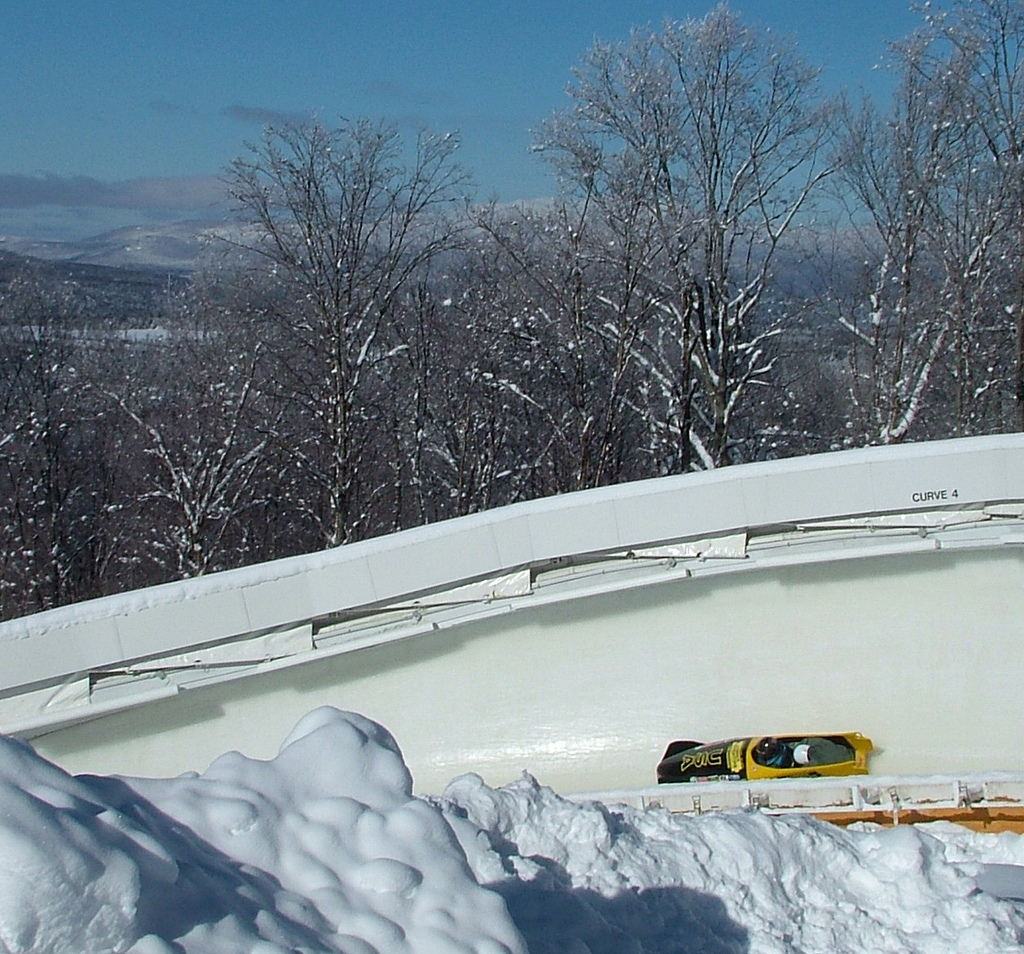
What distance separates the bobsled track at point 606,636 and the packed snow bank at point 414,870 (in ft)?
8.36

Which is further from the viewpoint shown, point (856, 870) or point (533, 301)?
point (533, 301)

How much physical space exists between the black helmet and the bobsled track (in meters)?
0.33

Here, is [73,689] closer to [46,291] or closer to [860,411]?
[860,411]

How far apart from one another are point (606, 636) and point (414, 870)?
160 inches

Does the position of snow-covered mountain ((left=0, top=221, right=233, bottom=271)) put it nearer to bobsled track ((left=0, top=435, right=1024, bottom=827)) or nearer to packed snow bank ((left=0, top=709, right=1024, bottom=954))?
bobsled track ((left=0, top=435, right=1024, bottom=827))

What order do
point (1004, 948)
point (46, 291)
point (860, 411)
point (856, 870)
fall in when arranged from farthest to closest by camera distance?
point (46, 291)
point (860, 411)
point (856, 870)
point (1004, 948)

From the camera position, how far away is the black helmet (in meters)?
5.19

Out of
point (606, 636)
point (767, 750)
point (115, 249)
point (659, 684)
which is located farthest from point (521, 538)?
point (115, 249)

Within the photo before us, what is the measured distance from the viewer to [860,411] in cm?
1606

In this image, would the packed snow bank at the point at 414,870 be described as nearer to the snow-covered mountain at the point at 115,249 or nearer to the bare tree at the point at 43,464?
the bare tree at the point at 43,464

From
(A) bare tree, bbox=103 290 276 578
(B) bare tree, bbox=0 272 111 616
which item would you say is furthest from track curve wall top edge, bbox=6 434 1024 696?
(B) bare tree, bbox=0 272 111 616

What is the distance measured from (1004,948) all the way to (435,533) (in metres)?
3.50

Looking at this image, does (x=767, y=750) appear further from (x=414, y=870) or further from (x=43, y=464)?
(x=43, y=464)

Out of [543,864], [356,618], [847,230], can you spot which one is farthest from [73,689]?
[847,230]
